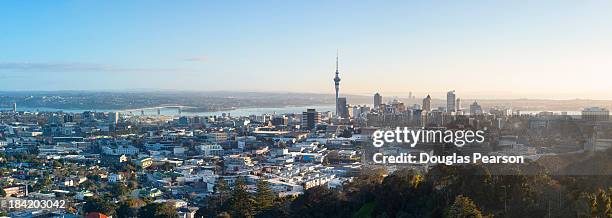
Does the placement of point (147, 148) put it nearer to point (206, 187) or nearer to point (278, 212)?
point (206, 187)

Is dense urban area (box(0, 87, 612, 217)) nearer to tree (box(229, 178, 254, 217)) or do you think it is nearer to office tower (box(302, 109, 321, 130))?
tree (box(229, 178, 254, 217))

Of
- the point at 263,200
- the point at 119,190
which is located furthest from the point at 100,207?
the point at 119,190

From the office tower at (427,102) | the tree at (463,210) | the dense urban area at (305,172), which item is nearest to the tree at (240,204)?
the dense urban area at (305,172)

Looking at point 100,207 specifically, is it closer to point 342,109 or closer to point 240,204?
point 240,204

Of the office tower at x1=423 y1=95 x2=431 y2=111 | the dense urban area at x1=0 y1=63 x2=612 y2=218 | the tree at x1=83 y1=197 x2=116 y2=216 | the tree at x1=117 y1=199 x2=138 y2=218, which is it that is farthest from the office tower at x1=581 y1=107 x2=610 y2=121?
the office tower at x1=423 y1=95 x2=431 y2=111

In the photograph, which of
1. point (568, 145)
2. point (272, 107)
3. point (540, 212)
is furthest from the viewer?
point (272, 107)

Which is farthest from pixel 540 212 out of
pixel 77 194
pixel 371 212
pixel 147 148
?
pixel 147 148
